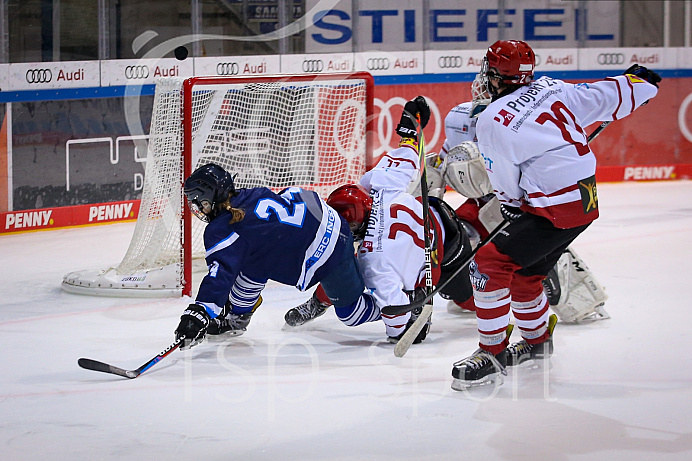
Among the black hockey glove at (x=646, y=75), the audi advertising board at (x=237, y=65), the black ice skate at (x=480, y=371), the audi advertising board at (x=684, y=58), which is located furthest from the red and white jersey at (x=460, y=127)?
the audi advertising board at (x=684, y=58)

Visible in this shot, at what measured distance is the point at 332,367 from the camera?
3.43 metres

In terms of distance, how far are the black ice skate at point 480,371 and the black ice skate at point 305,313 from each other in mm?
987

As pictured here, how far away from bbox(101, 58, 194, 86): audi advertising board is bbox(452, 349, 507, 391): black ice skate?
4.10m

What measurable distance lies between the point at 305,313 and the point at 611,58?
5.28m

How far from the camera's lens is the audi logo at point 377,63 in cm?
756

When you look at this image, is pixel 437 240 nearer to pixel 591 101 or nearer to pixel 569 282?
pixel 569 282

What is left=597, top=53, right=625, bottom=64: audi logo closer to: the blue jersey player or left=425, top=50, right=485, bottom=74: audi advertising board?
left=425, top=50, right=485, bottom=74: audi advertising board

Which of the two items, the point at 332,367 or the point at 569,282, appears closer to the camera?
the point at 332,367

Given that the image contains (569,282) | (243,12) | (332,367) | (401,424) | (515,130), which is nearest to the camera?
(401,424)

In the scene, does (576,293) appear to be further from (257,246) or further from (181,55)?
(181,55)

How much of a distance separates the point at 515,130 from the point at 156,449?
1.49 metres

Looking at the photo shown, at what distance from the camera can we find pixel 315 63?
7367mm

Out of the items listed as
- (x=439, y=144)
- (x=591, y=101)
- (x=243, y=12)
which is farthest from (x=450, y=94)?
(x=591, y=101)

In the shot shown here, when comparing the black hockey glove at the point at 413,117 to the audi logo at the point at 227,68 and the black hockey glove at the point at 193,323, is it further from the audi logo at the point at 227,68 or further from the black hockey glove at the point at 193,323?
the audi logo at the point at 227,68
